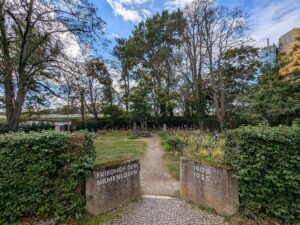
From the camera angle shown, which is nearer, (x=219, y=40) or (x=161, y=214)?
(x=161, y=214)

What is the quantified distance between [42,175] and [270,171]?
149 inches

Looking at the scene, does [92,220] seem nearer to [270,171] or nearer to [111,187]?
[111,187]

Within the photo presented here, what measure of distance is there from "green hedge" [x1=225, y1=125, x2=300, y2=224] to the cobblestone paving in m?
0.75

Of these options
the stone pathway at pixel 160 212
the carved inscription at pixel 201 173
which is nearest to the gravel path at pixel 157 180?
the stone pathway at pixel 160 212

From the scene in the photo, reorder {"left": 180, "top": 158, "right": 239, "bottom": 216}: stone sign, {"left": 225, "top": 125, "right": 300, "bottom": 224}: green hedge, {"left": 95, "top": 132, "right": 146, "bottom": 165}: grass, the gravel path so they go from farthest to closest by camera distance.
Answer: {"left": 95, "top": 132, "right": 146, "bottom": 165}: grass → the gravel path → {"left": 180, "top": 158, "right": 239, "bottom": 216}: stone sign → {"left": 225, "top": 125, "right": 300, "bottom": 224}: green hedge

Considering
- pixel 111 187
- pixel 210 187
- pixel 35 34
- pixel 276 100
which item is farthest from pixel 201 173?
pixel 35 34

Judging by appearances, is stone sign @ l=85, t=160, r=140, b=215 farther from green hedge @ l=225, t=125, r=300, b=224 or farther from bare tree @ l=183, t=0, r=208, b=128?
bare tree @ l=183, t=0, r=208, b=128

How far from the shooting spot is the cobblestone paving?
3320 mm

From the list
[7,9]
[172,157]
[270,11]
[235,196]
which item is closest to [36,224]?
[235,196]

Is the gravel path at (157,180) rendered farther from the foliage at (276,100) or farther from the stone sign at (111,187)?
the foliage at (276,100)

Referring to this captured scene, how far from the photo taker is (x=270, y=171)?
3.07 m

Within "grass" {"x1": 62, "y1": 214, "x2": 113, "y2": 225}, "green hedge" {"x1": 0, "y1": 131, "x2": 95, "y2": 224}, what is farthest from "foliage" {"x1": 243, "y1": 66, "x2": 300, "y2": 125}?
"green hedge" {"x1": 0, "y1": 131, "x2": 95, "y2": 224}

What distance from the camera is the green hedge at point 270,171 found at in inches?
117

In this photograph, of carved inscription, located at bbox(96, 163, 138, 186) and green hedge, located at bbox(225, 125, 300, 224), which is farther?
carved inscription, located at bbox(96, 163, 138, 186)
